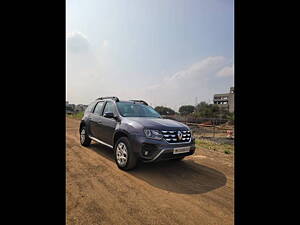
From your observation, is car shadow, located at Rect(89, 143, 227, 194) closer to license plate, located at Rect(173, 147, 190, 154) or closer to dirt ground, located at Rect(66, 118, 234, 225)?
dirt ground, located at Rect(66, 118, 234, 225)

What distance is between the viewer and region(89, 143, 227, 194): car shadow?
2.66 meters

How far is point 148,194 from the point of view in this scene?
7.88 ft

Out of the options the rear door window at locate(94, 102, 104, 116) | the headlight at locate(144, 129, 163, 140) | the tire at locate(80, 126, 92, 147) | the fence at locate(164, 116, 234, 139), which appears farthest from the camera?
the fence at locate(164, 116, 234, 139)

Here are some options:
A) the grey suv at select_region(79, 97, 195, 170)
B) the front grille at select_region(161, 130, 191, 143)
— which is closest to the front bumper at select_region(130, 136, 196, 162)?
the grey suv at select_region(79, 97, 195, 170)

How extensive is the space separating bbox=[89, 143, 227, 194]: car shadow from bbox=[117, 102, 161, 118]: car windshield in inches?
52.6

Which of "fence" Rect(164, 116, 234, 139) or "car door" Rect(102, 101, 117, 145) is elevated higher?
"car door" Rect(102, 101, 117, 145)

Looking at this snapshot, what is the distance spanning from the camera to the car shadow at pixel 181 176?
266 cm

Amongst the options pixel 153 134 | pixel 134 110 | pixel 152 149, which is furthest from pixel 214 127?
pixel 152 149
